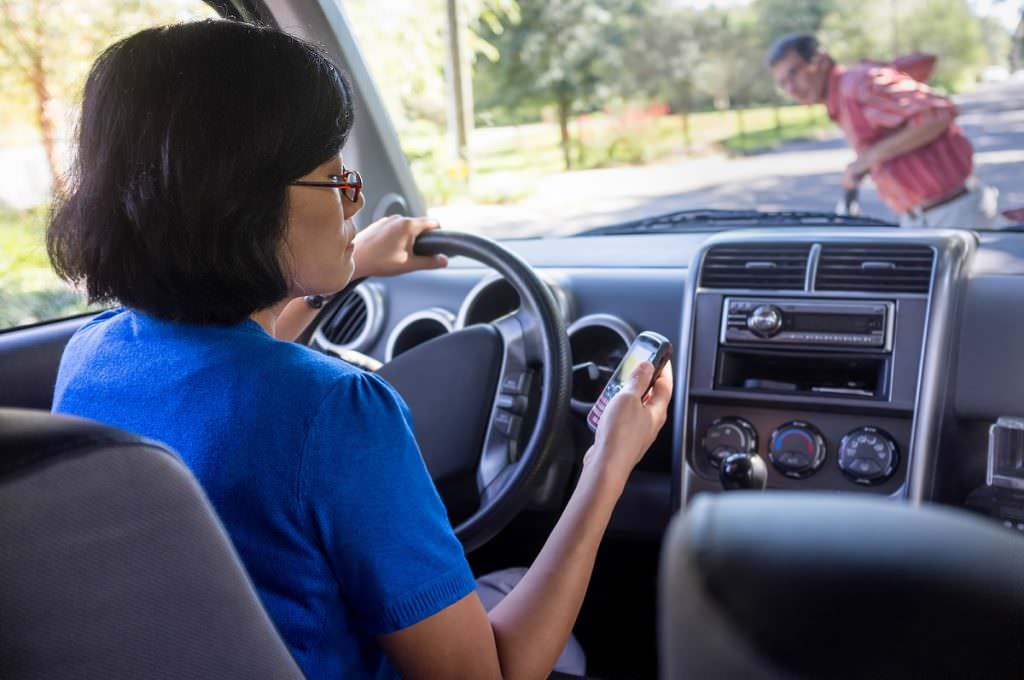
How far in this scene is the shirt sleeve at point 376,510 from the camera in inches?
45.1

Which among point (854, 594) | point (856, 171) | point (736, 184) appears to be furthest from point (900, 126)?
point (854, 594)

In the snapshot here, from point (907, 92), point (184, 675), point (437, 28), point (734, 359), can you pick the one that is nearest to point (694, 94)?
point (437, 28)

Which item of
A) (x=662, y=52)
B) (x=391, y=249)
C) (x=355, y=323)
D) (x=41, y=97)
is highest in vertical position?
(x=662, y=52)

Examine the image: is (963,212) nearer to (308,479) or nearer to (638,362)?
(638,362)

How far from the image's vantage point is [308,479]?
114 centimetres

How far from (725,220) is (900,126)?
73cm

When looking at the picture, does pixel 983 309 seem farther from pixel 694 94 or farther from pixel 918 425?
pixel 694 94

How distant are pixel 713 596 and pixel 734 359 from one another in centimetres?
206

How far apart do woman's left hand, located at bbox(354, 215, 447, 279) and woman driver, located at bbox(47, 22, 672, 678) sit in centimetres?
58

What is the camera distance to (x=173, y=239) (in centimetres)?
130

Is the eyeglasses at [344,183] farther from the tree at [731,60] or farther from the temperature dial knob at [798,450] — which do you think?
the tree at [731,60]

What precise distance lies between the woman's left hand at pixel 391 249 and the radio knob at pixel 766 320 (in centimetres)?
76

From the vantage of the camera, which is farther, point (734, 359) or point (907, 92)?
point (907, 92)

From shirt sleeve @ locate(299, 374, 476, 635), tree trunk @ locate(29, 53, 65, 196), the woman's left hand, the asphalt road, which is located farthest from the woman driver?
the asphalt road
